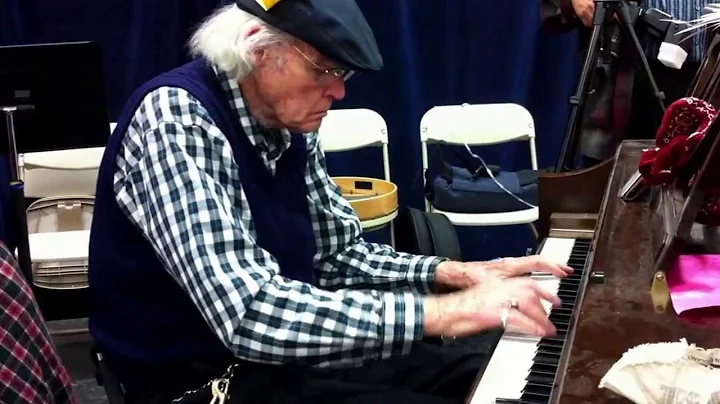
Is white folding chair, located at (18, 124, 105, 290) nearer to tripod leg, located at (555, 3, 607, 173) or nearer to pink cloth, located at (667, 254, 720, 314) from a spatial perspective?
tripod leg, located at (555, 3, 607, 173)

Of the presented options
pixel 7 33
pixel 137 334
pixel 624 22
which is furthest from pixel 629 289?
pixel 7 33

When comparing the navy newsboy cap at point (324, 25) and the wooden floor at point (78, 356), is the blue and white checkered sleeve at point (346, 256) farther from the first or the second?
the wooden floor at point (78, 356)

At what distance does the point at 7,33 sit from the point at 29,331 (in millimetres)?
2492

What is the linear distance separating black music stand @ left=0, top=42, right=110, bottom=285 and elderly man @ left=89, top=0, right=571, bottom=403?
48.5 inches

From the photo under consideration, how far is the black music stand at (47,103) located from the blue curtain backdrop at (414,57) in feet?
2.27

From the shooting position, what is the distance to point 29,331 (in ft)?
3.13

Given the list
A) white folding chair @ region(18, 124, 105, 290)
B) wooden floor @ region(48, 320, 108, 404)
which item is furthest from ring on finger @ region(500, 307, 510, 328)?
white folding chair @ region(18, 124, 105, 290)

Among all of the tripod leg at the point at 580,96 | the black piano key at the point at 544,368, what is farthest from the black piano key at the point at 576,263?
the tripod leg at the point at 580,96

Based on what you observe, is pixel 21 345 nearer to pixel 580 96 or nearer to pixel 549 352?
pixel 549 352

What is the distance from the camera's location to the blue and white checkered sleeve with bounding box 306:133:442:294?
1452 mm

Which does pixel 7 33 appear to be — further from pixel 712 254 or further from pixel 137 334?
pixel 712 254

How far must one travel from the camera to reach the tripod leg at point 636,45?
2.46 m

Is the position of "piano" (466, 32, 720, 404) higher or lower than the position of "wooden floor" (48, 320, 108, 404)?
higher

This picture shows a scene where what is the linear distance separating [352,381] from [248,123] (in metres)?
0.43
